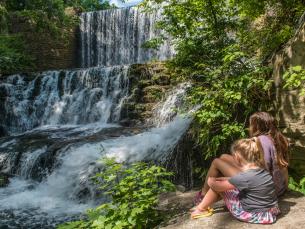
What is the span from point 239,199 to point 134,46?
16.4 metres

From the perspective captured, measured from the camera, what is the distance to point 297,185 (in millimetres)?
4633

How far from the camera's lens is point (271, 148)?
362 cm

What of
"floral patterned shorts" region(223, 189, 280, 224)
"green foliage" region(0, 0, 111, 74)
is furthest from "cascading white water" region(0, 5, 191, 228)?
"green foliage" region(0, 0, 111, 74)

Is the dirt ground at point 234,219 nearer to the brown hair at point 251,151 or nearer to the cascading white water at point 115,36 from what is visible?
the brown hair at point 251,151

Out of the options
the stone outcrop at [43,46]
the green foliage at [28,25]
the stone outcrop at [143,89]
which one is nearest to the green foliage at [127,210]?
the stone outcrop at [143,89]

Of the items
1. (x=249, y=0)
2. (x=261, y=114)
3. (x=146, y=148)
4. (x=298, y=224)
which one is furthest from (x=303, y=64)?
(x=146, y=148)

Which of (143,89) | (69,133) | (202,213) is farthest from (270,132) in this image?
(143,89)

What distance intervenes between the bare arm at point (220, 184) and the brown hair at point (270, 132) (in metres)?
0.54

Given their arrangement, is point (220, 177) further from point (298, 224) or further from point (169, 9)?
point (169, 9)

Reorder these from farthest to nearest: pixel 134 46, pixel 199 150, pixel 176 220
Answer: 1. pixel 134 46
2. pixel 199 150
3. pixel 176 220

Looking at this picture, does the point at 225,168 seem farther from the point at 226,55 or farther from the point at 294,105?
the point at 226,55

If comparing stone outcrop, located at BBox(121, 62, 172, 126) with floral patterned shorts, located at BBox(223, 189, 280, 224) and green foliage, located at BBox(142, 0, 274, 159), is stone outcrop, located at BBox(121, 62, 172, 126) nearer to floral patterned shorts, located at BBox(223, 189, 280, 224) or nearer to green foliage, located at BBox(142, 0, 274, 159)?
green foliage, located at BBox(142, 0, 274, 159)

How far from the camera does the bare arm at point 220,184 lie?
11.8ft

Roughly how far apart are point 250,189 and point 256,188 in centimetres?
5
